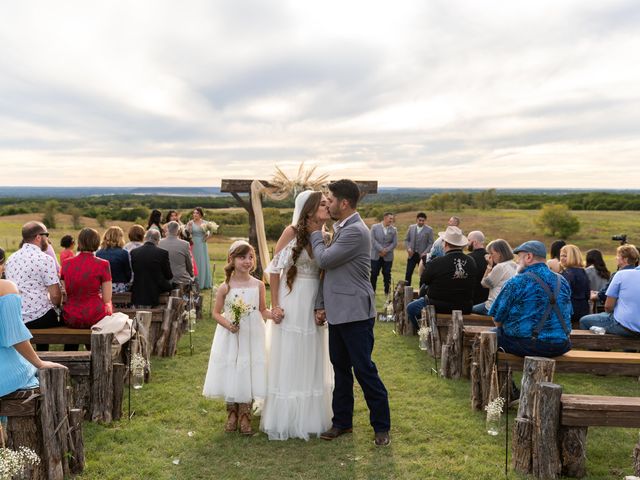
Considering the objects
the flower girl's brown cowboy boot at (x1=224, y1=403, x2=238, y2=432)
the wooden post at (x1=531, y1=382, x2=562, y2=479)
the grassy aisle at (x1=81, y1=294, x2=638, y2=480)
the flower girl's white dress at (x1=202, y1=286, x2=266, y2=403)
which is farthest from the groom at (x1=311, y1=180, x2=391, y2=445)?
the wooden post at (x1=531, y1=382, x2=562, y2=479)

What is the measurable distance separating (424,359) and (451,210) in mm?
51586

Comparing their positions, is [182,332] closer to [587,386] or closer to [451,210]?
[587,386]

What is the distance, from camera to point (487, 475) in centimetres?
466

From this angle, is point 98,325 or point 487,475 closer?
point 487,475

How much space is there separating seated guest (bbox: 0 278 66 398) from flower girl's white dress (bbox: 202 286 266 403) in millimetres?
1625

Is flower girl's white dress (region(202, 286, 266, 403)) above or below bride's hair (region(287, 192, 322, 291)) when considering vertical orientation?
below

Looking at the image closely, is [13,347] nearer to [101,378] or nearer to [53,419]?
[53,419]

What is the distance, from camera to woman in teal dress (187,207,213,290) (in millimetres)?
13992

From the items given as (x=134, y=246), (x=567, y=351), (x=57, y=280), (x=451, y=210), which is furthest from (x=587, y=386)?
(x=451, y=210)

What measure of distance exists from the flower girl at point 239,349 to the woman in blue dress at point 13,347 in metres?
1.64

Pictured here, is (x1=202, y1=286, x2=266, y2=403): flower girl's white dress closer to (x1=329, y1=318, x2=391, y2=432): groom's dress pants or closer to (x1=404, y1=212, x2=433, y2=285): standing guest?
(x1=329, y1=318, x2=391, y2=432): groom's dress pants

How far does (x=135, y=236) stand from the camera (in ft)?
33.0

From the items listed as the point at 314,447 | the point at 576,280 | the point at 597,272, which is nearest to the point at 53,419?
the point at 314,447

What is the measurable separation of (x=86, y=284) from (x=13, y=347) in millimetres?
2392
